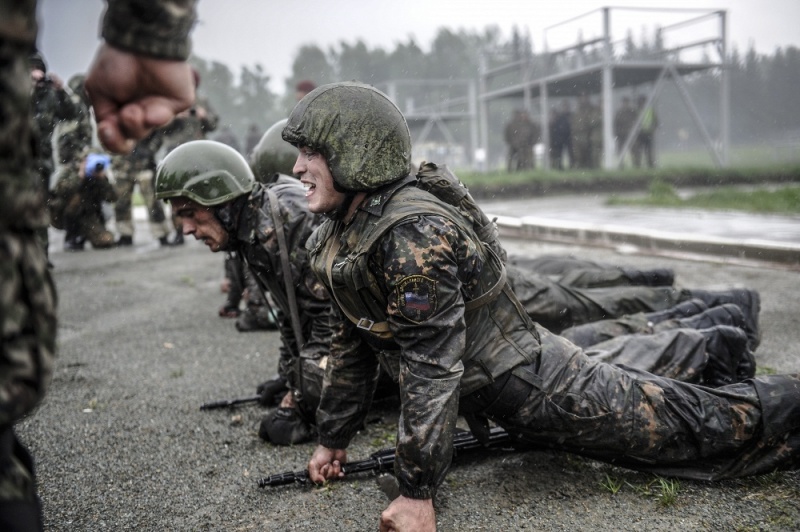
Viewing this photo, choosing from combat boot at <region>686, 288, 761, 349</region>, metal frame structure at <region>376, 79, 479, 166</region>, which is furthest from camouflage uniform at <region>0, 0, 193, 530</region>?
metal frame structure at <region>376, 79, 479, 166</region>

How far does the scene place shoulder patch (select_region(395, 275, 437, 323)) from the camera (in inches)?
91.6

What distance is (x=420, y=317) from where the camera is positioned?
234 centimetres

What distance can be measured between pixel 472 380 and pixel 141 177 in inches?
401

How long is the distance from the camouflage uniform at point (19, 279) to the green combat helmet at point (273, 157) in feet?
11.5

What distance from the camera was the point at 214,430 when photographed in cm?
387

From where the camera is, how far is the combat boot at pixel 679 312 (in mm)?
4320

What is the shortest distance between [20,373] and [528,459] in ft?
7.47

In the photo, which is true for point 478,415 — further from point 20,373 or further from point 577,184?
point 577,184

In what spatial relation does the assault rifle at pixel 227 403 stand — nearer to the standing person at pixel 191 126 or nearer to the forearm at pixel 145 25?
the forearm at pixel 145 25

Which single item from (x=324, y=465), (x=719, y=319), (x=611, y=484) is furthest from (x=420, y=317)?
(x=719, y=319)

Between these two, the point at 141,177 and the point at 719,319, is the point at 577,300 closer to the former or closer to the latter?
the point at 719,319

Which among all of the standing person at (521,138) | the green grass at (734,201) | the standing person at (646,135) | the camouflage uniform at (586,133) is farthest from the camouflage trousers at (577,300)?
the standing person at (521,138)

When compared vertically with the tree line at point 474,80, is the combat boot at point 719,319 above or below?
below

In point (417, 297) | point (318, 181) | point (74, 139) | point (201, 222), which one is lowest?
point (417, 297)
